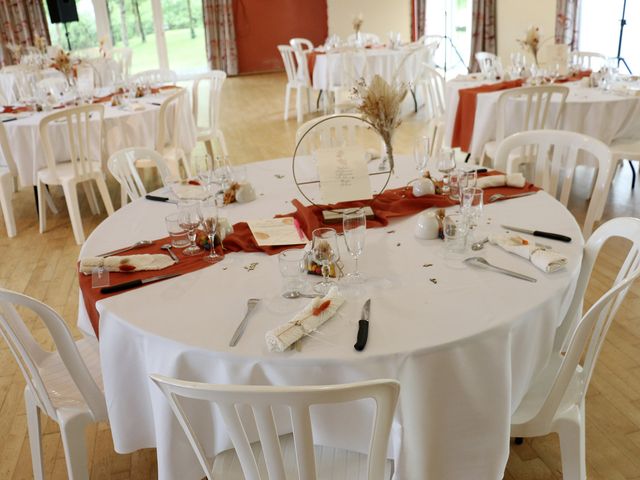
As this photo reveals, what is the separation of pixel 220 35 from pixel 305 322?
35.5ft

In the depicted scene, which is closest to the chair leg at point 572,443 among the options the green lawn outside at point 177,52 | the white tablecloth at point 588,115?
the white tablecloth at point 588,115

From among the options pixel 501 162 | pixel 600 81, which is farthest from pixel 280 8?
pixel 501 162

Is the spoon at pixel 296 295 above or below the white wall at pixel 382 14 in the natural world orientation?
below

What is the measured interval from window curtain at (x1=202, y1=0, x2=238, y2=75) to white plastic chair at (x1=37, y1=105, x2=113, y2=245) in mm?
7410

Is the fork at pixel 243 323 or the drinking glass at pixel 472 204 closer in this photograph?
the fork at pixel 243 323

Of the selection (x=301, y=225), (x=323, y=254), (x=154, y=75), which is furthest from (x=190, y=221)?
(x=154, y=75)

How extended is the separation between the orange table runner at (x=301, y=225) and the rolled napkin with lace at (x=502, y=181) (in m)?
0.02

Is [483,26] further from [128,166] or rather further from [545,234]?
[545,234]

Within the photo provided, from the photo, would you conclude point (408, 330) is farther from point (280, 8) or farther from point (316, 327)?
point (280, 8)

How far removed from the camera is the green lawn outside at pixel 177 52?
451 inches

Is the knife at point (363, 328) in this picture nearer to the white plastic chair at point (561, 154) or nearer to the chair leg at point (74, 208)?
the white plastic chair at point (561, 154)

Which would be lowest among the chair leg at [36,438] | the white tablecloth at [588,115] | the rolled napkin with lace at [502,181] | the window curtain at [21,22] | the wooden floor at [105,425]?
the wooden floor at [105,425]

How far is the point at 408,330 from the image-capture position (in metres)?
1.52

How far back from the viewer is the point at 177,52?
11711 mm
